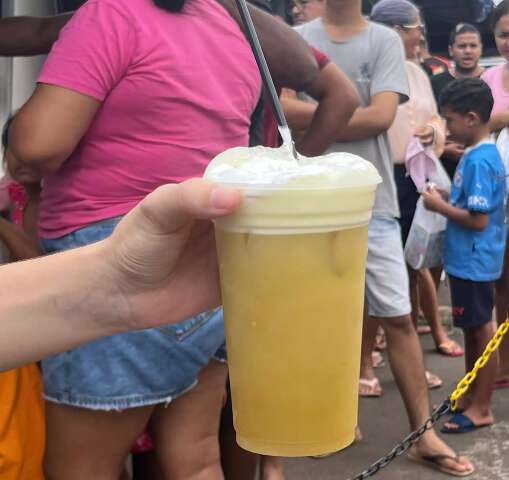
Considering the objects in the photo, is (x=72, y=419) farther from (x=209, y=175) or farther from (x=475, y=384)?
(x=475, y=384)

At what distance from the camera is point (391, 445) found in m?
3.81

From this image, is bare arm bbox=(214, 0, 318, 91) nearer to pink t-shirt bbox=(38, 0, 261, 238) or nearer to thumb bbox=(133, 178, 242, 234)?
pink t-shirt bbox=(38, 0, 261, 238)

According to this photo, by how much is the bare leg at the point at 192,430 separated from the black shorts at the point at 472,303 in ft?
6.51

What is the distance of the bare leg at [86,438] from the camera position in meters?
1.93

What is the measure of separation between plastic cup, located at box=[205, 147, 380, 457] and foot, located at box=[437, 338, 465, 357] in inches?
158

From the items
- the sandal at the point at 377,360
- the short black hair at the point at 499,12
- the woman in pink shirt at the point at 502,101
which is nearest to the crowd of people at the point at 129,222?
the woman in pink shirt at the point at 502,101

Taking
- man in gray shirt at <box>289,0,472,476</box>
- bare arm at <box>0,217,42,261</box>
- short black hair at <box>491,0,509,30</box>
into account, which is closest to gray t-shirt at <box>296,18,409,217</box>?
man in gray shirt at <box>289,0,472,476</box>

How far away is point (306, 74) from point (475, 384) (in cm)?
205

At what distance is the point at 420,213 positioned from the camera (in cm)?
426

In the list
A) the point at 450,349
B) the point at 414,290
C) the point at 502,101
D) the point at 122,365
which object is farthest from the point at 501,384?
the point at 122,365

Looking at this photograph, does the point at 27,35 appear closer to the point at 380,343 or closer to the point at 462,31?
the point at 380,343

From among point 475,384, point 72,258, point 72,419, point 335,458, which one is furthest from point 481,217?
point 72,258

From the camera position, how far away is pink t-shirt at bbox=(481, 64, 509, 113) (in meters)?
4.23

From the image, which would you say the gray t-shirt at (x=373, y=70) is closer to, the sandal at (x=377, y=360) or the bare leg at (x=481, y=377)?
the bare leg at (x=481, y=377)
